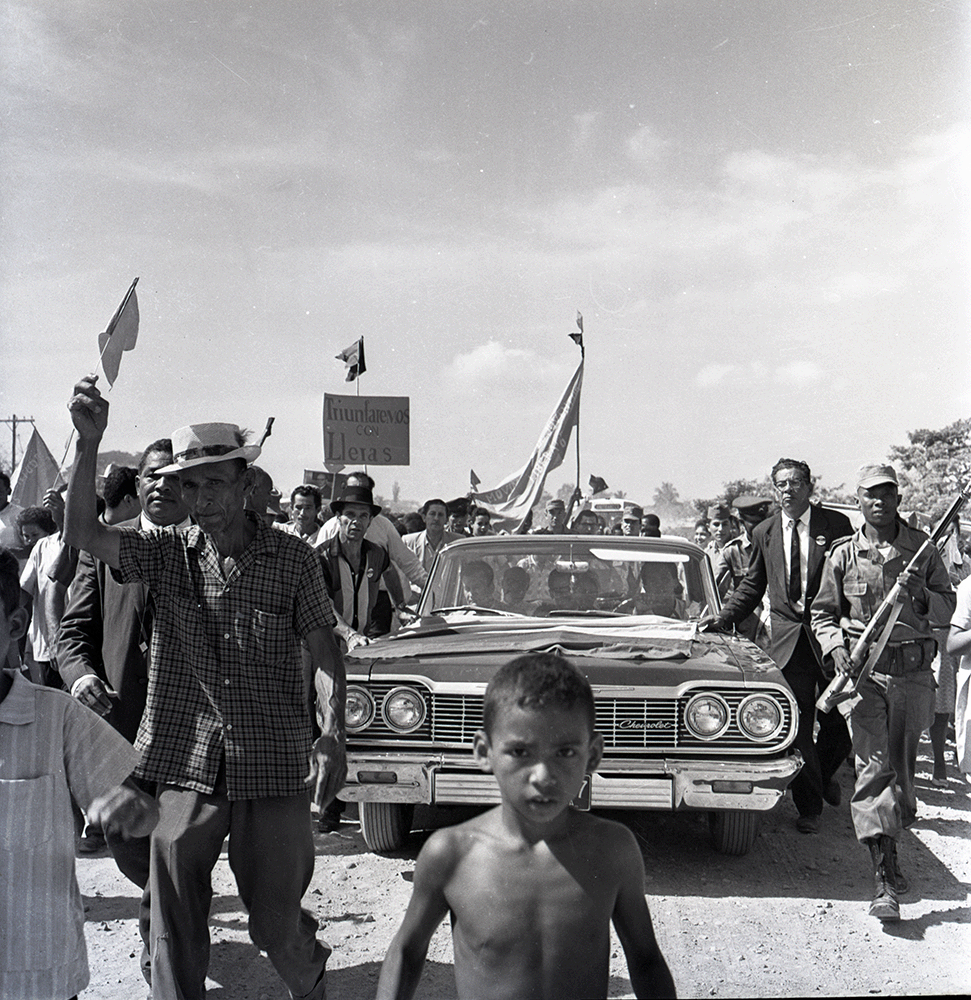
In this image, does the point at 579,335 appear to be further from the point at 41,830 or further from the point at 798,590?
the point at 41,830

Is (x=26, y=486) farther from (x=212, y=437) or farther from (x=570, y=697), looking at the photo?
(x=570, y=697)

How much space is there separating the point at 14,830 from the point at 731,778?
302 cm

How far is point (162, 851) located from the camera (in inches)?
122

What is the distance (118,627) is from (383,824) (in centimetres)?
177

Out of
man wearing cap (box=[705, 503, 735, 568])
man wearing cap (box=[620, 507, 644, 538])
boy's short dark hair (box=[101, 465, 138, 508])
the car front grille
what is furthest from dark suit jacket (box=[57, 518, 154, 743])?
man wearing cap (box=[705, 503, 735, 568])

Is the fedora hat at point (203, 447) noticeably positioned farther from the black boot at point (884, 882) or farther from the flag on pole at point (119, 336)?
the black boot at point (884, 882)

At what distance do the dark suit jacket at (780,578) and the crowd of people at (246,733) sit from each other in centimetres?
104

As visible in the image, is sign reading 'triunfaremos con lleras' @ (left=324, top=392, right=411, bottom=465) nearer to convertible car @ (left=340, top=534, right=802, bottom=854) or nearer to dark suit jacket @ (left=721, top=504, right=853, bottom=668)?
dark suit jacket @ (left=721, top=504, right=853, bottom=668)

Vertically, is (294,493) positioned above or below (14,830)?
above

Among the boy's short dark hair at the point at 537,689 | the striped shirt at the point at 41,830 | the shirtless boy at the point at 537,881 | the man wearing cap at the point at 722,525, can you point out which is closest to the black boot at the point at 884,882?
the shirtless boy at the point at 537,881

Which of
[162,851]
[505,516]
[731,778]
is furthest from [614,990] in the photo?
[505,516]

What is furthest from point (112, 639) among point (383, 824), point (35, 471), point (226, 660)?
point (35, 471)

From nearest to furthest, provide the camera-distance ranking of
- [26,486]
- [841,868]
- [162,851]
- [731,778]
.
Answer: [162,851], [731,778], [841,868], [26,486]

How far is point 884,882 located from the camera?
14.8 ft
